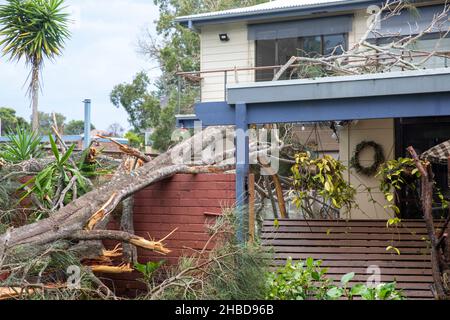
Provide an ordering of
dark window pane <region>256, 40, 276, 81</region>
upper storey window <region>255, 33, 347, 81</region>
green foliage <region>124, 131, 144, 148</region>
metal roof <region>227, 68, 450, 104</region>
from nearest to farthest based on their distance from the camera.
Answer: metal roof <region>227, 68, 450, 104</region>, upper storey window <region>255, 33, 347, 81</region>, dark window pane <region>256, 40, 276, 81</region>, green foliage <region>124, 131, 144, 148</region>

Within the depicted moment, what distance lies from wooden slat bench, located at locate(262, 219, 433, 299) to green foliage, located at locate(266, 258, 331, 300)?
0.61 metres

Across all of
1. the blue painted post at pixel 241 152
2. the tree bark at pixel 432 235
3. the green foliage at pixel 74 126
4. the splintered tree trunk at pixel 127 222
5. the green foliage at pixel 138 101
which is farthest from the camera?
the green foliage at pixel 74 126

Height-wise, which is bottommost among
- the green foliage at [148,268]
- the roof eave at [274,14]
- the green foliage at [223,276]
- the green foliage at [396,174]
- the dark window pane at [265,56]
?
the green foliage at [148,268]

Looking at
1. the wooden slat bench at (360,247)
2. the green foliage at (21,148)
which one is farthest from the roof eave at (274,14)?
the wooden slat bench at (360,247)

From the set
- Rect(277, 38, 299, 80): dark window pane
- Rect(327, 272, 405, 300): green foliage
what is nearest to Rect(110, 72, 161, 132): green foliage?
Rect(277, 38, 299, 80): dark window pane

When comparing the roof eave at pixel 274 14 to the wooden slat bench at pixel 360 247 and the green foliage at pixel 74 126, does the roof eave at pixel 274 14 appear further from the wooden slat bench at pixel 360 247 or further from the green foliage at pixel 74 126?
the green foliage at pixel 74 126

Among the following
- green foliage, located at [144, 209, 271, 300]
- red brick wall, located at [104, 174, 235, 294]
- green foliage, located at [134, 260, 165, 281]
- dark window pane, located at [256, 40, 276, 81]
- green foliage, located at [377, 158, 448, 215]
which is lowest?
green foliage, located at [134, 260, 165, 281]

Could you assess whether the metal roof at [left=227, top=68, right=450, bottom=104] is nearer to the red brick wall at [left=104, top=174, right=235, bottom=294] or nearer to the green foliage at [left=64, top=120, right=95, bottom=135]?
the red brick wall at [left=104, top=174, right=235, bottom=294]

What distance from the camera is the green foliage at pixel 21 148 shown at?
9.34 m

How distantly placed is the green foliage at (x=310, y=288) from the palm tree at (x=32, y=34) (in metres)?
12.7

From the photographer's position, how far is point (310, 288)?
241 inches

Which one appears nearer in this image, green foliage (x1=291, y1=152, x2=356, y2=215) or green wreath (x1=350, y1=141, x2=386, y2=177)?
green foliage (x1=291, y1=152, x2=356, y2=215)

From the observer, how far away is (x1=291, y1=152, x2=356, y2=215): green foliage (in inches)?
300

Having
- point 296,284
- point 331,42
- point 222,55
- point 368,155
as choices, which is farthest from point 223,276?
point 222,55
